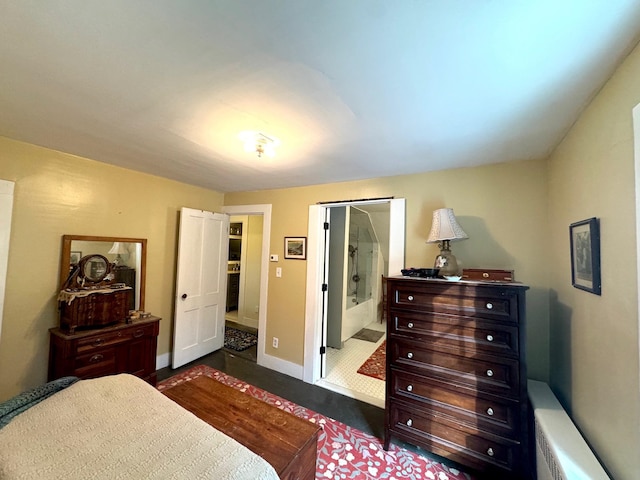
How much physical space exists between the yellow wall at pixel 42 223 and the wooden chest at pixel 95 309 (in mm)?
247

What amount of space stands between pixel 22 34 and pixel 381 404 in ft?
11.3

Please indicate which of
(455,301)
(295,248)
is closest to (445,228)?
(455,301)

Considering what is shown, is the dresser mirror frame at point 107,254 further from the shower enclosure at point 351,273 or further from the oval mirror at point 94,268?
the shower enclosure at point 351,273

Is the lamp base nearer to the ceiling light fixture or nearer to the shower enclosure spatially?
the ceiling light fixture

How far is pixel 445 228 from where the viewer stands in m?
2.07

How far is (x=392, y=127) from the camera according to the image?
1634 mm

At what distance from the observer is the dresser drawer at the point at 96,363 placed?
2.17 metres

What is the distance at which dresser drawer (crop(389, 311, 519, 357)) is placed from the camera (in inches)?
64.2

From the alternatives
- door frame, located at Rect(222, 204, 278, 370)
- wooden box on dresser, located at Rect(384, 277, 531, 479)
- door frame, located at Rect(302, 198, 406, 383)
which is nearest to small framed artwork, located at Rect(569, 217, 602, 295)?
wooden box on dresser, located at Rect(384, 277, 531, 479)

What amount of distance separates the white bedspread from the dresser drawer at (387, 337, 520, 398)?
1.26 metres

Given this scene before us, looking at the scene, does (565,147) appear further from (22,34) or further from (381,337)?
(381,337)

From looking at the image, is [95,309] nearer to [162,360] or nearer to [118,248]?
[118,248]

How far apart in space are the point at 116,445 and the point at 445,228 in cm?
236

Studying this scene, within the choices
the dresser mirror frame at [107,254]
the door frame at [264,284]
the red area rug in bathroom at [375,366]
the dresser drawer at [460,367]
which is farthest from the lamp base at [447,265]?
the dresser mirror frame at [107,254]
